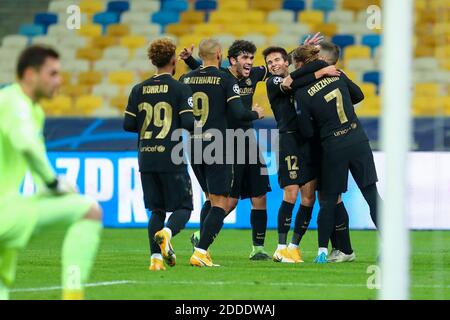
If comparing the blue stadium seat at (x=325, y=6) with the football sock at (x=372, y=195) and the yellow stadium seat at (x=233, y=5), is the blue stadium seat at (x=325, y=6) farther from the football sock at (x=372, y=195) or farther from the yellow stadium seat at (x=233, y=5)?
the football sock at (x=372, y=195)

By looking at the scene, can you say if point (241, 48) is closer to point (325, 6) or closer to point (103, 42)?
point (325, 6)

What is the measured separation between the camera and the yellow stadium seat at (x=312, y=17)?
19047 mm

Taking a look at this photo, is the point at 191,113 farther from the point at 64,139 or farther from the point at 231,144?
the point at 64,139

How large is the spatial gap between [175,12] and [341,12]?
2885mm

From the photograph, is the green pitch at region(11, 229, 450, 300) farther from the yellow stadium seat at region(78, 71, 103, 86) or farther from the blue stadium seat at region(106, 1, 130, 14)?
the blue stadium seat at region(106, 1, 130, 14)

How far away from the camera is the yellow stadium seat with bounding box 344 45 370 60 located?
1850 centimetres

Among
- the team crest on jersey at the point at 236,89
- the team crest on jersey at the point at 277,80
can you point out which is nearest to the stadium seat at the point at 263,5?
the team crest on jersey at the point at 277,80

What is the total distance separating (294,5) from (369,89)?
2402mm

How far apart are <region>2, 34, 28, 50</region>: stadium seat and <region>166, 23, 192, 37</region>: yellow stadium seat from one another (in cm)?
248

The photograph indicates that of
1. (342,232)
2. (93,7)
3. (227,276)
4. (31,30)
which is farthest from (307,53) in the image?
(93,7)

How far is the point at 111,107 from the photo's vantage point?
18328 mm

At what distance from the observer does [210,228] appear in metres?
10.0
